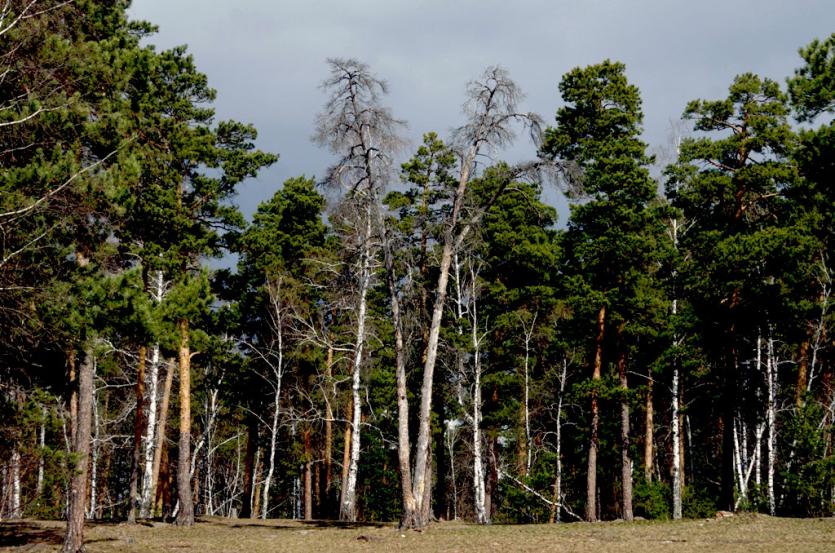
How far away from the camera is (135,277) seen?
40.4ft

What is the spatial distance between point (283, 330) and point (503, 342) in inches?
352

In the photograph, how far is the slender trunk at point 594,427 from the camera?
23281 millimetres

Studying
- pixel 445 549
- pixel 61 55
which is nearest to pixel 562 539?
pixel 445 549

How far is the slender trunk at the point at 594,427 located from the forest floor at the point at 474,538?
305 centimetres

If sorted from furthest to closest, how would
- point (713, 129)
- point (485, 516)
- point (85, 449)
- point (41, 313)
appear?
point (485, 516) < point (713, 129) < point (85, 449) < point (41, 313)

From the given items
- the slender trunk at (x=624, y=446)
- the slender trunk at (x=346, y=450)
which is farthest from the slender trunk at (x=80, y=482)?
the slender trunk at (x=624, y=446)

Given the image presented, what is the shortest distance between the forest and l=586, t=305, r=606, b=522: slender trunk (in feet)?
0.30

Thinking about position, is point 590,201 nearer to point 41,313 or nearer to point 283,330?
point 283,330

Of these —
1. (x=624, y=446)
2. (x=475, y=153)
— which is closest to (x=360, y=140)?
(x=475, y=153)

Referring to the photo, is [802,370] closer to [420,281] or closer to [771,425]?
[771,425]

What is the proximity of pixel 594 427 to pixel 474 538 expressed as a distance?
8.84m

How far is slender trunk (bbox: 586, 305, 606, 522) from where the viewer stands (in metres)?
23.3

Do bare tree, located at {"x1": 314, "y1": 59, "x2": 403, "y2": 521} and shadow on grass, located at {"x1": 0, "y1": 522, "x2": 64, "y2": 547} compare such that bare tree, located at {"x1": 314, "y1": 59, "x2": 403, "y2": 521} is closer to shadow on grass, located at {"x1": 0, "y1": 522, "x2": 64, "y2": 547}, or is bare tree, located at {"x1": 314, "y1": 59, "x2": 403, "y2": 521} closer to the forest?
the forest

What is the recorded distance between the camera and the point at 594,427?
2380cm
